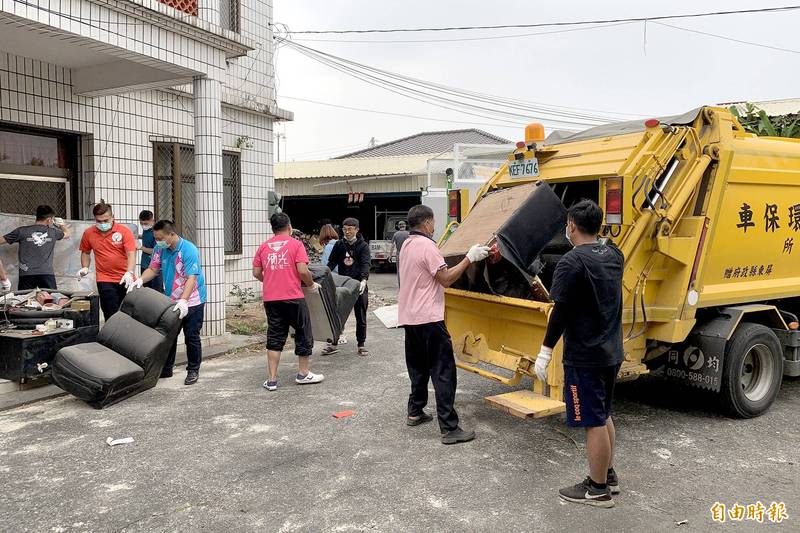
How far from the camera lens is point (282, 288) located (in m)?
6.00

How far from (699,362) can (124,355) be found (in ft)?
16.8

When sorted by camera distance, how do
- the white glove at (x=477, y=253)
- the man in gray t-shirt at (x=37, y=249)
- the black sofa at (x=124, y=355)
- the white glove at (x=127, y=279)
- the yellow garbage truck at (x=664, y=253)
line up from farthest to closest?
the man in gray t-shirt at (x=37, y=249) → the white glove at (x=127, y=279) → the black sofa at (x=124, y=355) → the yellow garbage truck at (x=664, y=253) → the white glove at (x=477, y=253)

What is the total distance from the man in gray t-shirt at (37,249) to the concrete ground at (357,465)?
1.83 metres

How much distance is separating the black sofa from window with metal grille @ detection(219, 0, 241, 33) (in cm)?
605

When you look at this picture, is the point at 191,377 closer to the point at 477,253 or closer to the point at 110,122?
the point at 477,253

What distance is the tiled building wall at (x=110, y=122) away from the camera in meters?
7.63

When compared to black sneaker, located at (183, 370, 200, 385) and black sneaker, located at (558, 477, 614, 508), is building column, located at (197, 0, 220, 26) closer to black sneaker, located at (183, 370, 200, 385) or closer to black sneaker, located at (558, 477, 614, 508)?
black sneaker, located at (183, 370, 200, 385)

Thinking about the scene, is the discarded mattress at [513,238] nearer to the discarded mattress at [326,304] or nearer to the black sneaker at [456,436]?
the black sneaker at [456,436]

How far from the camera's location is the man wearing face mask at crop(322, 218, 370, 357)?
778cm

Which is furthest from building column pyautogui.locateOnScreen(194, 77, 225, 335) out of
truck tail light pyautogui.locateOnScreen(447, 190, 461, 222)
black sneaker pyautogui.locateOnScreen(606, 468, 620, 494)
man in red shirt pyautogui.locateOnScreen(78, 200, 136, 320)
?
black sneaker pyautogui.locateOnScreen(606, 468, 620, 494)

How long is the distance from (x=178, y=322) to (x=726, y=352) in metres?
4.98

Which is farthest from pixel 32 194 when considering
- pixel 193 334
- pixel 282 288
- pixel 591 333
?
pixel 591 333

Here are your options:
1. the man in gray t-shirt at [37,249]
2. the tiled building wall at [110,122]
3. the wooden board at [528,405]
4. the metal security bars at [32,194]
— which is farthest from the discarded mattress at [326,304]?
the metal security bars at [32,194]

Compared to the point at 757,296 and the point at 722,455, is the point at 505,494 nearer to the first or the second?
the point at 722,455
